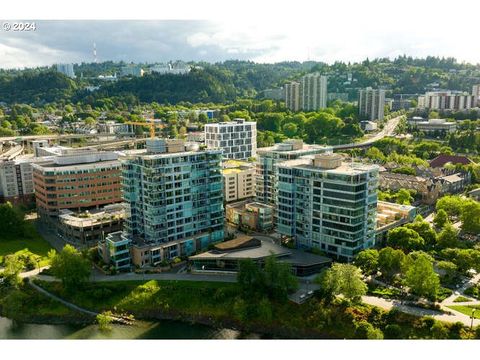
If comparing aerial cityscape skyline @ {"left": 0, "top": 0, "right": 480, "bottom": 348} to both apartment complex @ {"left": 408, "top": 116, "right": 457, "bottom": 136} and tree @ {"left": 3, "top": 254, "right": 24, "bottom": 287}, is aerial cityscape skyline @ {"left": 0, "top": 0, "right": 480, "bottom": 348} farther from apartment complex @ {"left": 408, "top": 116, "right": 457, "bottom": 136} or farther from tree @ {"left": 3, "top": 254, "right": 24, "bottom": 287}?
apartment complex @ {"left": 408, "top": 116, "right": 457, "bottom": 136}

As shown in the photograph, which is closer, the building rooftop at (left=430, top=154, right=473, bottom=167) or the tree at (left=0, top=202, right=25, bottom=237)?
the tree at (left=0, top=202, right=25, bottom=237)

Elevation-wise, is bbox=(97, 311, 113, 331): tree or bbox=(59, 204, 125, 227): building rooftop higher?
bbox=(59, 204, 125, 227): building rooftop

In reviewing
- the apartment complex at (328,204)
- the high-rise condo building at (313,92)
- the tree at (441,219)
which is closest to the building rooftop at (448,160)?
the tree at (441,219)

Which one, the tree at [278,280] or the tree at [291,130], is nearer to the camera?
the tree at [278,280]

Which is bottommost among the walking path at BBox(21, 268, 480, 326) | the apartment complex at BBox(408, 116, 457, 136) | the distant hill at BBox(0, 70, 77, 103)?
the walking path at BBox(21, 268, 480, 326)

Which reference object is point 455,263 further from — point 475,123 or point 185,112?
point 185,112

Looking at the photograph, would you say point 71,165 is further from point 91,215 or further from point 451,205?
point 451,205

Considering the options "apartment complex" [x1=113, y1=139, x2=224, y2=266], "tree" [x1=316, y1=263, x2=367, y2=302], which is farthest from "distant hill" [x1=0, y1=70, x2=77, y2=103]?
"tree" [x1=316, y1=263, x2=367, y2=302]

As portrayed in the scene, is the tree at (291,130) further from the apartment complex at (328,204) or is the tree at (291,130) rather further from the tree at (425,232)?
the tree at (425,232)
